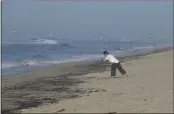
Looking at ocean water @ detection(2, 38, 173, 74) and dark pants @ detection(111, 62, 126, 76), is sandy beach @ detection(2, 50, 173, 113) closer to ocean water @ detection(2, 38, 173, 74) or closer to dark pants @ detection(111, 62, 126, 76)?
dark pants @ detection(111, 62, 126, 76)

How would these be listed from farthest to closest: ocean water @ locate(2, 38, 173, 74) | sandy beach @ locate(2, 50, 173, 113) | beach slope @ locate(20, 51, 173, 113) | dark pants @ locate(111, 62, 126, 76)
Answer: ocean water @ locate(2, 38, 173, 74)
dark pants @ locate(111, 62, 126, 76)
sandy beach @ locate(2, 50, 173, 113)
beach slope @ locate(20, 51, 173, 113)

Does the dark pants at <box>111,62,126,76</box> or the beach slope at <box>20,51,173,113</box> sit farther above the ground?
the dark pants at <box>111,62,126,76</box>

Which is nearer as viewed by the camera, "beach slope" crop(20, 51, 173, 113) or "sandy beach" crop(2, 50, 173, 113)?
"beach slope" crop(20, 51, 173, 113)

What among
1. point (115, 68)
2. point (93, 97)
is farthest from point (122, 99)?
point (115, 68)

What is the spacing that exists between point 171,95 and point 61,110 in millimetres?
2441

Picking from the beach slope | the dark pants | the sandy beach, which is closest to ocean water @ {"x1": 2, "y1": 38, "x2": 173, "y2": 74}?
the dark pants

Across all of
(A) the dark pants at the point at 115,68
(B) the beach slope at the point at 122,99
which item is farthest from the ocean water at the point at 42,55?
(B) the beach slope at the point at 122,99

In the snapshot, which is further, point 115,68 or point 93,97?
point 115,68

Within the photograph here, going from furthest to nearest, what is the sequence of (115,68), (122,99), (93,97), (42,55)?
1. (42,55)
2. (115,68)
3. (93,97)
4. (122,99)

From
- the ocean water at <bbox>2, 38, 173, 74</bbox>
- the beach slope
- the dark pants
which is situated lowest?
the beach slope

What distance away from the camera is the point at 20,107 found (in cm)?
988

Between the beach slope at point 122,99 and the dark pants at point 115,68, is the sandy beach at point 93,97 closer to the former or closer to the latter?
the beach slope at point 122,99

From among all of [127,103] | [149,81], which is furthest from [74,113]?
[149,81]

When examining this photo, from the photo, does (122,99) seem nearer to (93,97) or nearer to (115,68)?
(93,97)
